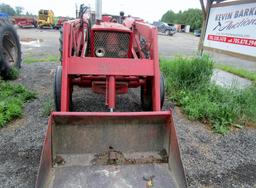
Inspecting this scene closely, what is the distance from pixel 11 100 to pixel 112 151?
2.53 m

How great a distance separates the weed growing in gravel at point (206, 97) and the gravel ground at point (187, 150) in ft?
0.64

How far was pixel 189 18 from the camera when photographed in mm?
54188

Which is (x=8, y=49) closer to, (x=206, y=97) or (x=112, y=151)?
(x=206, y=97)

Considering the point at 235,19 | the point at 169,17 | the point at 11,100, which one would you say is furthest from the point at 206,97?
the point at 169,17

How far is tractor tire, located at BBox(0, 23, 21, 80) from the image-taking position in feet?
19.9

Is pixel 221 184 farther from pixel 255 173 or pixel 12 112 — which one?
pixel 12 112

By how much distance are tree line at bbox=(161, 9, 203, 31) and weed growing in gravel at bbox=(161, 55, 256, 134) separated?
41.9 metres

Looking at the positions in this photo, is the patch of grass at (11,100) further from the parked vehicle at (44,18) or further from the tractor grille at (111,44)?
the parked vehicle at (44,18)

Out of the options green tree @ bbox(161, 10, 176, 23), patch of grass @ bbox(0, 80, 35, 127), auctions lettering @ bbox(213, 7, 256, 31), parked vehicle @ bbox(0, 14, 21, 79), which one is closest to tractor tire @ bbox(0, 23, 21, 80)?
parked vehicle @ bbox(0, 14, 21, 79)

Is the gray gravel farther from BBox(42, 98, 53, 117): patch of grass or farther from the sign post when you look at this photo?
the sign post

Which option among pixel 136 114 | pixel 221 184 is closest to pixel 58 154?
pixel 136 114

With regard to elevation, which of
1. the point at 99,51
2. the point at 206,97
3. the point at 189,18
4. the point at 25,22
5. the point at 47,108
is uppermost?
the point at 189,18

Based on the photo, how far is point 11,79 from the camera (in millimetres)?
6316

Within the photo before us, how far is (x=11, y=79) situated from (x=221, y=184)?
5.16 m
